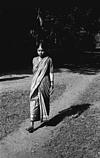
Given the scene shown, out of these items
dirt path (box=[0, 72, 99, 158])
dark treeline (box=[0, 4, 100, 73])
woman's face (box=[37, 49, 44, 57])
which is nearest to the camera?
dirt path (box=[0, 72, 99, 158])

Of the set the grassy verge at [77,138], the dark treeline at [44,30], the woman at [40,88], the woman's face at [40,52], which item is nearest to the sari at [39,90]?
the woman at [40,88]

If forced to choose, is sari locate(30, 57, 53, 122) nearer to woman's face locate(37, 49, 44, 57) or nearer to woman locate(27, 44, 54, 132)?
woman locate(27, 44, 54, 132)

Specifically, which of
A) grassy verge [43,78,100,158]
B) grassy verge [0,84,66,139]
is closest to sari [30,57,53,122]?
grassy verge [43,78,100,158]

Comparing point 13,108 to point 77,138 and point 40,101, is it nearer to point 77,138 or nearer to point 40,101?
point 40,101

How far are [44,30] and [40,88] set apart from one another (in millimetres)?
19853

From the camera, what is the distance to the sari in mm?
8492

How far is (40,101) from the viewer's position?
335 inches

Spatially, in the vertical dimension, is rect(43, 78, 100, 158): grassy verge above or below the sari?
below

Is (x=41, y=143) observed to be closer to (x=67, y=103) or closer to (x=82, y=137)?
(x=82, y=137)

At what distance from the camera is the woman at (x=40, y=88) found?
8.48m

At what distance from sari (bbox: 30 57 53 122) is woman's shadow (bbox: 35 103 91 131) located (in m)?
0.49

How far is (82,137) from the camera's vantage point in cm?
794

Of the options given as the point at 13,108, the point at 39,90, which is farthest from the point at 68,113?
the point at 39,90

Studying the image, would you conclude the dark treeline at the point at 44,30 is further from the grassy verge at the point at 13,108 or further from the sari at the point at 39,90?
the sari at the point at 39,90
